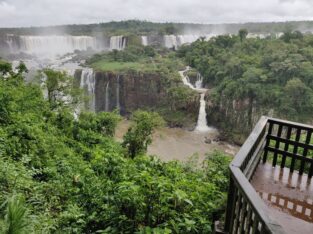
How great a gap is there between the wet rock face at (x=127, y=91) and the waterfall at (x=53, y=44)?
18985mm

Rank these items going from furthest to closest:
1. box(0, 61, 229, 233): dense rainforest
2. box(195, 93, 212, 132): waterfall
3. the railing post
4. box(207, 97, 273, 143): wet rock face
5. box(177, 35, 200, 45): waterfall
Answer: box(177, 35, 200, 45): waterfall → box(195, 93, 212, 132): waterfall → box(207, 97, 273, 143): wet rock face → box(0, 61, 229, 233): dense rainforest → the railing post

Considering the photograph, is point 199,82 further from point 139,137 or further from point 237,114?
point 139,137

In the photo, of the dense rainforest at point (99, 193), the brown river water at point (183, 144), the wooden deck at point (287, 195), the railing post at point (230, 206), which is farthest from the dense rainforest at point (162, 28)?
the railing post at point (230, 206)

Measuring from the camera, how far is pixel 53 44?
55.9m

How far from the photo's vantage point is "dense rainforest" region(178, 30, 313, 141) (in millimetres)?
30000

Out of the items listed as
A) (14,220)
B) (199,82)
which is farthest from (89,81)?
(14,220)

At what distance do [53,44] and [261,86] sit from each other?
38.9m

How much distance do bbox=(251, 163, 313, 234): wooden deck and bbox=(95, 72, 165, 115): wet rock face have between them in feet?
119

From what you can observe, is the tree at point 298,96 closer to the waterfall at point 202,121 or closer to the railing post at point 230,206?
the waterfall at point 202,121

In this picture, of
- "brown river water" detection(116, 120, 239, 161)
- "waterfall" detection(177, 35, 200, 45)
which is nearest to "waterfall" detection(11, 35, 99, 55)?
"waterfall" detection(177, 35, 200, 45)

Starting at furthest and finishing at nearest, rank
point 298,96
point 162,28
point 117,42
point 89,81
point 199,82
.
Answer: point 162,28
point 117,42
point 199,82
point 89,81
point 298,96

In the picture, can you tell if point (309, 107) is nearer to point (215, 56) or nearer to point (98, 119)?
point (215, 56)

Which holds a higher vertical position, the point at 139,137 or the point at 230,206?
the point at 230,206

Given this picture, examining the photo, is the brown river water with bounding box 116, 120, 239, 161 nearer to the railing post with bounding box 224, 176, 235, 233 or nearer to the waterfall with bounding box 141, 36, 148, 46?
the railing post with bounding box 224, 176, 235, 233
